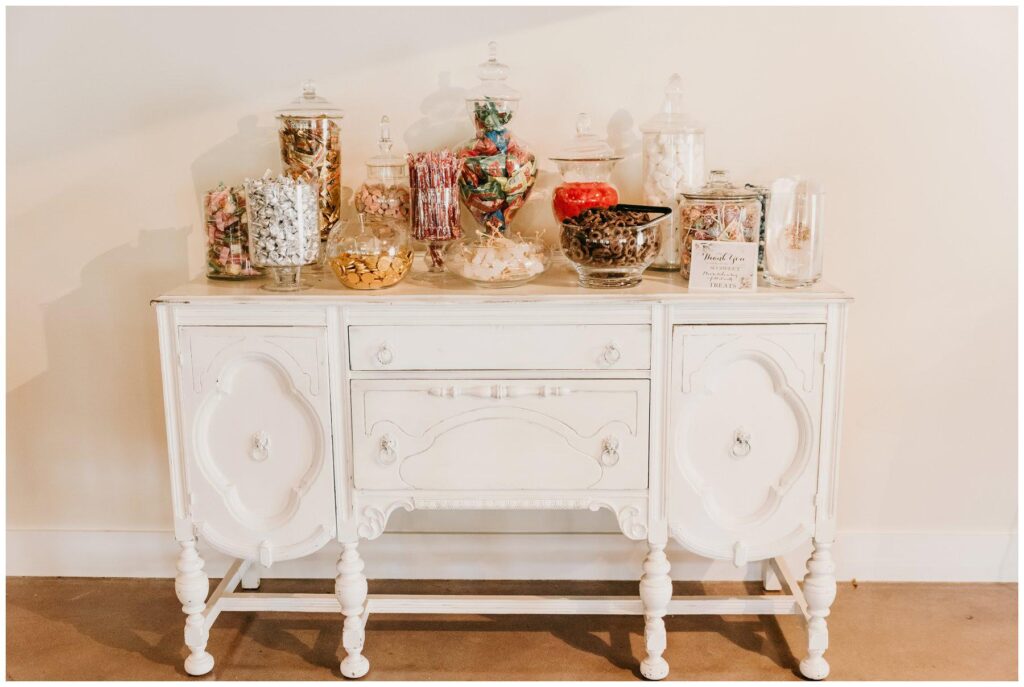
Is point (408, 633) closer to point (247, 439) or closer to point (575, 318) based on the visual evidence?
point (247, 439)

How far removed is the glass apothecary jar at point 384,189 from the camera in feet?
7.39

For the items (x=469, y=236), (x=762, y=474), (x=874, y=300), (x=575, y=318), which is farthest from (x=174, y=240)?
(x=874, y=300)

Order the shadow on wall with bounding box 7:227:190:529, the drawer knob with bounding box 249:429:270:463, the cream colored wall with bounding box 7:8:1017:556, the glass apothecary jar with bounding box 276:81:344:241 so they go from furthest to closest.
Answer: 1. the shadow on wall with bounding box 7:227:190:529
2. the cream colored wall with bounding box 7:8:1017:556
3. the glass apothecary jar with bounding box 276:81:344:241
4. the drawer knob with bounding box 249:429:270:463

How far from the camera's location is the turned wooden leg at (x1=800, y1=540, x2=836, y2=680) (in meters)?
2.17

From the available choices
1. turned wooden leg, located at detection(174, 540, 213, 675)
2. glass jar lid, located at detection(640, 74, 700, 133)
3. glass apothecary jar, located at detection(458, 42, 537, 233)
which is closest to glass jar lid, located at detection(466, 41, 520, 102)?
glass apothecary jar, located at detection(458, 42, 537, 233)

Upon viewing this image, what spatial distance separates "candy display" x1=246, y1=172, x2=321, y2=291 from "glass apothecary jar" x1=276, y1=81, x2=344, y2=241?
14 cm

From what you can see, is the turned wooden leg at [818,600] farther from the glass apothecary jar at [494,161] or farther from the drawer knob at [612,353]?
the glass apothecary jar at [494,161]

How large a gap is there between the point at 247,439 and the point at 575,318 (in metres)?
0.79

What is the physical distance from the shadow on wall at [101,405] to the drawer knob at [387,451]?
0.82 meters

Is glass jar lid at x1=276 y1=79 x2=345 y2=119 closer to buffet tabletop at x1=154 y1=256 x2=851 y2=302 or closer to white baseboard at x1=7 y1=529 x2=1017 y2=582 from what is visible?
buffet tabletop at x1=154 y1=256 x2=851 y2=302

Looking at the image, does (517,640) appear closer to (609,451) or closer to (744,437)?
(609,451)

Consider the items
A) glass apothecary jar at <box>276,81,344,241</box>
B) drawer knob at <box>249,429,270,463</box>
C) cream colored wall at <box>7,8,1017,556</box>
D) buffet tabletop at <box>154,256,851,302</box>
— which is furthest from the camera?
cream colored wall at <box>7,8,1017,556</box>

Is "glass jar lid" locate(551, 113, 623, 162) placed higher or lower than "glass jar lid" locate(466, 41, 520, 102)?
lower

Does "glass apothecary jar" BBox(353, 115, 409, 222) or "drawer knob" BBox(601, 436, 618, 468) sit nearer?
"drawer knob" BBox(601, 436, 618, 468)
